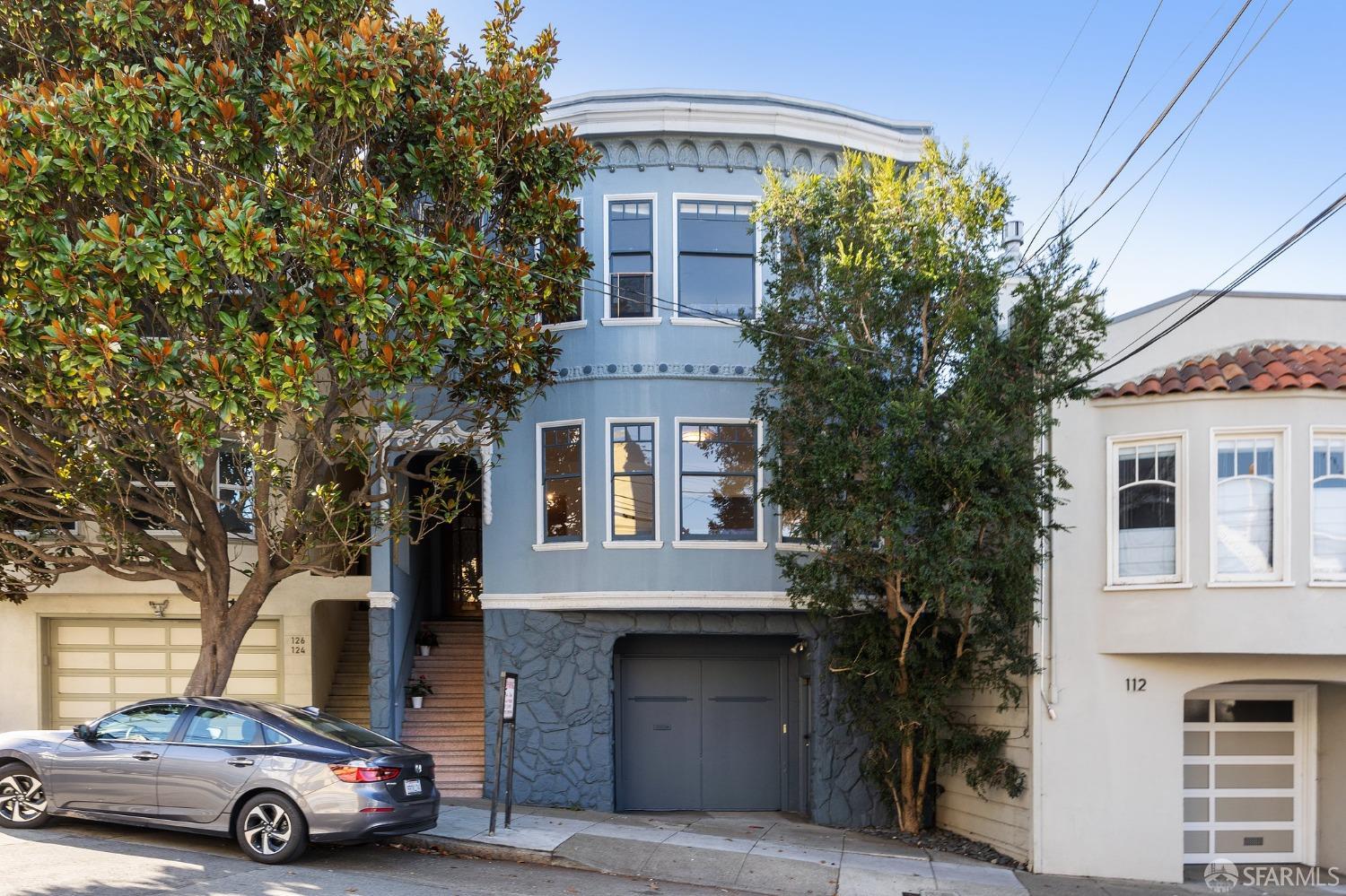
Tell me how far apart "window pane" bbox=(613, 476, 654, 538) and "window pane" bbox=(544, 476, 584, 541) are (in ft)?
1.54

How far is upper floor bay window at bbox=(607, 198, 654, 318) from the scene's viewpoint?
47.6ft

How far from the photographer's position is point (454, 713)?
15586 mm

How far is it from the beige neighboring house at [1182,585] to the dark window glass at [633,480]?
489cm

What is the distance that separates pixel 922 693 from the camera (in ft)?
41.7

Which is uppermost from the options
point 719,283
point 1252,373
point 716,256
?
point 716,256

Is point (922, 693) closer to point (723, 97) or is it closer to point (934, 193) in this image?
point (934, 193)

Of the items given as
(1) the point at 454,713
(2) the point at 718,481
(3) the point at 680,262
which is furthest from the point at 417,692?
(3) the point at 680,262

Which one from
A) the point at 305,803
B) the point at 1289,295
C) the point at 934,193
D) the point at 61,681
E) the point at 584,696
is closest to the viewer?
the point at 305,803

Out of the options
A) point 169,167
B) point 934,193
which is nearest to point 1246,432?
point 934,193

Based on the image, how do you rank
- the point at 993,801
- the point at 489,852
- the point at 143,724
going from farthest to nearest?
the point at 993,801, the point at 489,852, the point at 143,724

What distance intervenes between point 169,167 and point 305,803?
581 cm

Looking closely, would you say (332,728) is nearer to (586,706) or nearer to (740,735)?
(586,706)

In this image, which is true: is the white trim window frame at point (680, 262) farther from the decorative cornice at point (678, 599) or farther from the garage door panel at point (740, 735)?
the garage door panel at point (740, 735)

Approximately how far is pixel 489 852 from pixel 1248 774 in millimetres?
8857
